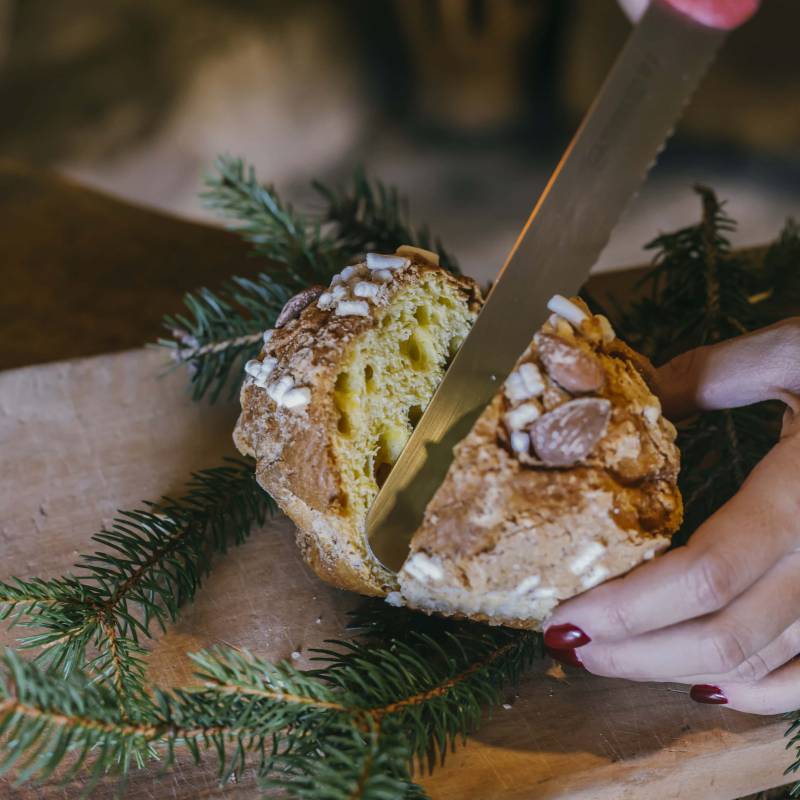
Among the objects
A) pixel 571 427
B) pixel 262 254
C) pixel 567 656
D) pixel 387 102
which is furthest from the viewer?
pixel 387 102

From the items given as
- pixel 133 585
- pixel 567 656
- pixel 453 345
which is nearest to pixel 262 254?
pixel 453 345

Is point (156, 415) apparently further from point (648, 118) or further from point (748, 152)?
point (748, 152)

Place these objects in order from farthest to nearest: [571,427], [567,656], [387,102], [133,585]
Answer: [387,102]
[133,585]
[567,656]
[571,427]

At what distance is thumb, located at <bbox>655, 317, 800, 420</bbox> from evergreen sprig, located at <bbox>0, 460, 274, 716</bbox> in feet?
1.91

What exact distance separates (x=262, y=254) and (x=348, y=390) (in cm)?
53

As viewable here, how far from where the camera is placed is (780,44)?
2885 mm

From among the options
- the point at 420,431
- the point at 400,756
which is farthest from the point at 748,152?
the point at 400,756

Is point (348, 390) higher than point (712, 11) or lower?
lower

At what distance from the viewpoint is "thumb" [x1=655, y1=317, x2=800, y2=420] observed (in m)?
1.09

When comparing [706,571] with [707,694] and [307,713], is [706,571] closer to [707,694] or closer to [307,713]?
[707,694]

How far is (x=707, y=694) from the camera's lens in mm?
1060

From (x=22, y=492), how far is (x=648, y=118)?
102cm

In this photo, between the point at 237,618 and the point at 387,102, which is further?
the point at 387,102

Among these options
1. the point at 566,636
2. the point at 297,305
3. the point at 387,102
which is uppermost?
the point at 387,102
